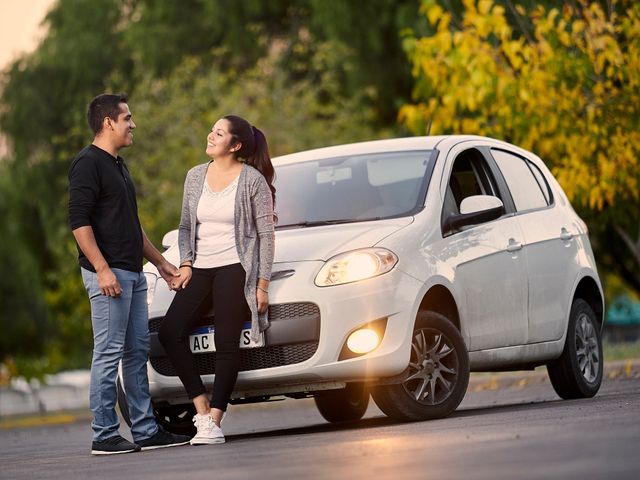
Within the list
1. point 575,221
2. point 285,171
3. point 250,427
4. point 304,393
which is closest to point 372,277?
point 304,393

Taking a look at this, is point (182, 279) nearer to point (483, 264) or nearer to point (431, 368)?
point (431, 368)

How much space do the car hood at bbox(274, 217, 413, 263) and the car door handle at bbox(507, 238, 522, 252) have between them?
3.30 ft

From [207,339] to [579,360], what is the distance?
10.1ft

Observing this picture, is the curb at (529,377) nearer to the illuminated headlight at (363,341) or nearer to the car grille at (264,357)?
the illuminated headlight at (363,341)

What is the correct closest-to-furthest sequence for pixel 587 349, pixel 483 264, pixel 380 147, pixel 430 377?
pixel 430 377 < pixel 483 264 < pixel 380 147 < pixel 587 349

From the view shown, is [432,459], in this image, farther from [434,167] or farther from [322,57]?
[322,57]

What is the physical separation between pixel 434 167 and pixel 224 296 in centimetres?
178

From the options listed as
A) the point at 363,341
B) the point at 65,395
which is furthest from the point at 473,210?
the point at 65,395

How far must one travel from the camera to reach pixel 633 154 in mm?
17594

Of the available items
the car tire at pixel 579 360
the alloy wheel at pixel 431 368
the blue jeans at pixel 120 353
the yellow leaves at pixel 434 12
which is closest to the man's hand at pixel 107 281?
the blue jeans at pixel 120 353

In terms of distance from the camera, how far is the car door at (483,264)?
10.0 meters

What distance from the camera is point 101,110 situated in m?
9.53

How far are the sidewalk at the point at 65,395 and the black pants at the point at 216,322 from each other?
6.36 m

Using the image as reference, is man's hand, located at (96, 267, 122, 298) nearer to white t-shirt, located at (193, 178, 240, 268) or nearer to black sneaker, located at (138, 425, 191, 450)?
white t-shirt, located at (193, 178, 240, 268)
